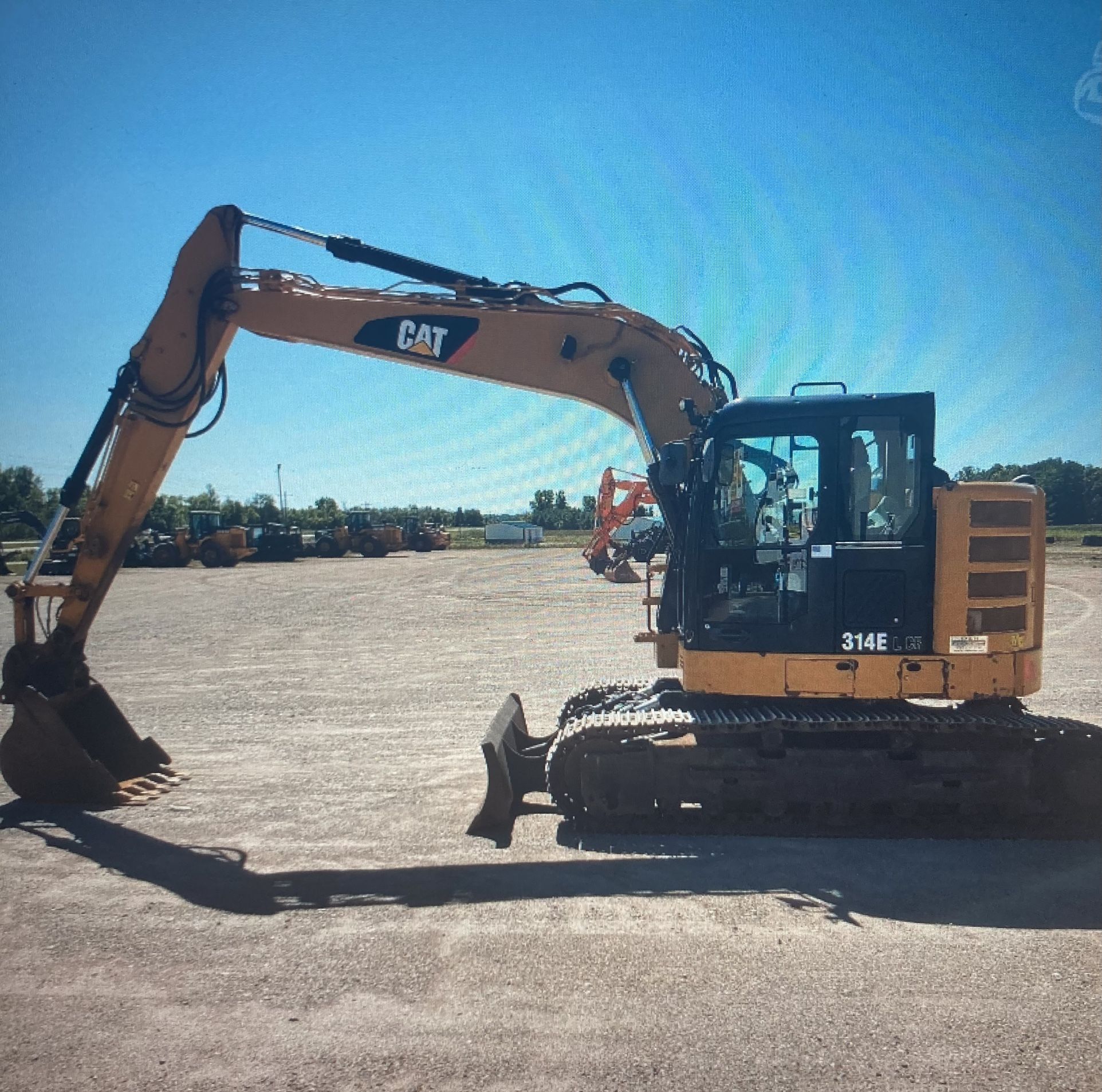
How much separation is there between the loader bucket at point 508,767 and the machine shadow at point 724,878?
545 millimetres

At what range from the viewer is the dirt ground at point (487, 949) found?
3.71 meters

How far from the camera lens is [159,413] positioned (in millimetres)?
7555

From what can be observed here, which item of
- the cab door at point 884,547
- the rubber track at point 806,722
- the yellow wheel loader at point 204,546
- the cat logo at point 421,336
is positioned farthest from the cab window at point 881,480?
the yellow wheel loader at point 204,546

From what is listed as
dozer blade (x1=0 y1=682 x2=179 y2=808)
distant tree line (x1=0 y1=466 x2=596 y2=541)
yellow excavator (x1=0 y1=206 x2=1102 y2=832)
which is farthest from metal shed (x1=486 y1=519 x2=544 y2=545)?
yellow excavator (x1=0 y1=206 x2=1102 y2=832)

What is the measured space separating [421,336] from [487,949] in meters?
4.96

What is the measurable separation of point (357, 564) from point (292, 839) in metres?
35.6

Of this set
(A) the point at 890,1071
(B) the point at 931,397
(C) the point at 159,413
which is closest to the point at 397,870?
(A) the point at 890,1071

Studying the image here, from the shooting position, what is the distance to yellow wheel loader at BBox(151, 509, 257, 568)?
40.6m

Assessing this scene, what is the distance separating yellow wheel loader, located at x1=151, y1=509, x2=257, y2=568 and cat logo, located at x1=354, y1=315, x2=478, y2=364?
35.8 m

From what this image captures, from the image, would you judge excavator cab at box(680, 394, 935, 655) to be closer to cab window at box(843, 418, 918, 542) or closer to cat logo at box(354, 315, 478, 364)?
cab window at box(843, 418, 918, 542)

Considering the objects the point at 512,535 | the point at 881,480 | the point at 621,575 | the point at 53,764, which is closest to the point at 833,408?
the point at 881,480

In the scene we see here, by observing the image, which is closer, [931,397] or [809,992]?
[809,992]

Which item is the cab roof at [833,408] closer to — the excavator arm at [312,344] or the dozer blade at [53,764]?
the excavator arm at [312,344]

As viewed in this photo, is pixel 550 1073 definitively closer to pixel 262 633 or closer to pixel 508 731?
pixel 508 731
